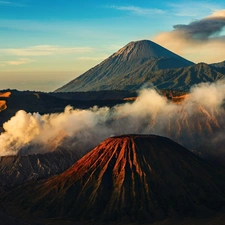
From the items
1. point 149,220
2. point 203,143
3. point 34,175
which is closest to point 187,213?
point 149,220

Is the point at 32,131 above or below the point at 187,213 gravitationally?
above

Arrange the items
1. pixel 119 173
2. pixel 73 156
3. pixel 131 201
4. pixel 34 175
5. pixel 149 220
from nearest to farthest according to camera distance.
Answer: pixel 149 220
pixel 131 201
pixel 119 173
pixel 34 175
pixel 73 156

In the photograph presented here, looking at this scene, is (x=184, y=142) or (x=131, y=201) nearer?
(x=131, y=201)

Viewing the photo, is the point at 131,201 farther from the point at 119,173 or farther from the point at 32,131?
the point at 32,131

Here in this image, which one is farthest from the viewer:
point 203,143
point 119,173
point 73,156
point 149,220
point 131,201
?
point 203,143

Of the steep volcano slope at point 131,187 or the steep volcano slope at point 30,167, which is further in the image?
the steep volcano slope at point 30,167

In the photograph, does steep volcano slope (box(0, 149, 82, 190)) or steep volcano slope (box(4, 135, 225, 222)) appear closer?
steep volcano slope (box(4, 135, 225, 222))

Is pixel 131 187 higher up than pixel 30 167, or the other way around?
pixel 30 167

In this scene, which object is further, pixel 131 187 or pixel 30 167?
pixel 30 167
